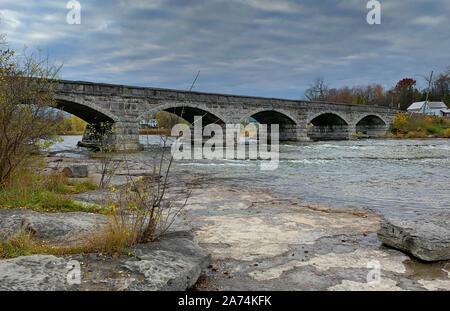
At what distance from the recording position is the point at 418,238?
3971 millimetres

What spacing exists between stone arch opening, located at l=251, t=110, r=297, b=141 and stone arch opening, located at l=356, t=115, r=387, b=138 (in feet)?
55.0

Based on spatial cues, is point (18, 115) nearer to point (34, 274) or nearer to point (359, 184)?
point (34, 274)

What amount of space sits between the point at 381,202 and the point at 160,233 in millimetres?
5702

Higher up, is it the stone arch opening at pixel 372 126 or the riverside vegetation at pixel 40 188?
the stone arch opening at pixel 372 126

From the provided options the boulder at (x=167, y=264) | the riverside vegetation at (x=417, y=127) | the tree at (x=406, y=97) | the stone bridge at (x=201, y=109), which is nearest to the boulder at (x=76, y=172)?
the stone bridge at (x=201, y=109)

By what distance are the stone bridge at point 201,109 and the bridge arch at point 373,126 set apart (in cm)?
16

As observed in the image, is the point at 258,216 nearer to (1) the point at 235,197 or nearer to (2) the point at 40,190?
(1) the point at 235,197

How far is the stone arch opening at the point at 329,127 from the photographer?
45688 millimetres

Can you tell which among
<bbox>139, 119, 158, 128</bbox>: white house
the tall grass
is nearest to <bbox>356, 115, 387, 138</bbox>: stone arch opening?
<bbox>139, 119, 158, 128</bbox>: white house

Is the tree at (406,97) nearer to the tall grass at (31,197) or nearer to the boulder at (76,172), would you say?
the boulder at (76,172)

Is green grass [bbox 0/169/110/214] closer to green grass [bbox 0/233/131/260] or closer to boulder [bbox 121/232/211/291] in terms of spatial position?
green grass [bbox 0/233/131/260]

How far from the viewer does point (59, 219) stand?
4.52m

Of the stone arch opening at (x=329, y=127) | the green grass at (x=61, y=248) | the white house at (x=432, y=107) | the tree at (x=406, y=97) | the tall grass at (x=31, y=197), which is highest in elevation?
the tree at (x=406, y=97)
